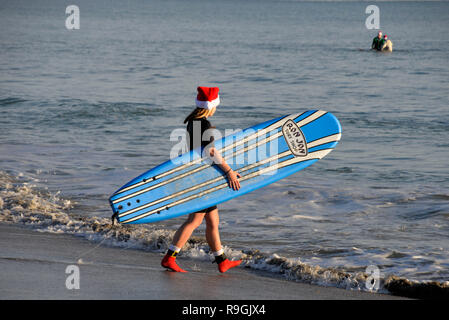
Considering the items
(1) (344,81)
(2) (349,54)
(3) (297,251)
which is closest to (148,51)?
(2) (349,54)

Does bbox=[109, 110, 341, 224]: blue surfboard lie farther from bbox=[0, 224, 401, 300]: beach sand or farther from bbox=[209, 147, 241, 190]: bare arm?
bbox=[0, 224, 401, 300]: beach sand

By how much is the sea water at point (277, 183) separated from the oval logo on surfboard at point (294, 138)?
3.10ft

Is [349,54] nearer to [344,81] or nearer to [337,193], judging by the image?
[344,81]

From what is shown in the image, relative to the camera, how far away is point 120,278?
386 centimetres

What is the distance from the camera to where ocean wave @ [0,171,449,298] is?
430cm

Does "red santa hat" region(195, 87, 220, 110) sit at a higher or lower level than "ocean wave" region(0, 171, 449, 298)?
higher

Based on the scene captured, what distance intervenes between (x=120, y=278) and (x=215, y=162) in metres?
1.07

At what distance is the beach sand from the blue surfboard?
0.46 metres

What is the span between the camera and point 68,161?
9.49m

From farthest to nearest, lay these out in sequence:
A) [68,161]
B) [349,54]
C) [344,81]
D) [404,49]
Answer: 1. [404,49]
2. [349,54]
3. [344,81]
4. [68,161]

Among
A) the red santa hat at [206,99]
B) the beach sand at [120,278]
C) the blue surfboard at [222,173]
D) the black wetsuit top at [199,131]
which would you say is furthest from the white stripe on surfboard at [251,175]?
the red santa hat at [206,99]

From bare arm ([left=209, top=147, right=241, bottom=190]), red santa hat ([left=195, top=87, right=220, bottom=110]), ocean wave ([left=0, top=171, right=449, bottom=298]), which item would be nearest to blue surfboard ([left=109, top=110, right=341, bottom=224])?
bare arm ([left=209, top=147, right=241, bottom=190])

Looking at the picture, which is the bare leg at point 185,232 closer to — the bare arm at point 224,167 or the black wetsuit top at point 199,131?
the bare arm at point 224,167
